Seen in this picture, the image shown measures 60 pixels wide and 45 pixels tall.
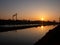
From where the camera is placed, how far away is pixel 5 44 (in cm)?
2286

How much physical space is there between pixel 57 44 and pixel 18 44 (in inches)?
286

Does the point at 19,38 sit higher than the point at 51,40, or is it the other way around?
the point at 51,40

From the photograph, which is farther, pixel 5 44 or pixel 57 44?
pixel 5 44

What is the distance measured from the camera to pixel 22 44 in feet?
75.8

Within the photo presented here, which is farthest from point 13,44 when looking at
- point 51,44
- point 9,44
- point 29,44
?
point 51,44

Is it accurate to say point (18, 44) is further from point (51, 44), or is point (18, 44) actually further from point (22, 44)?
point (51, 44)

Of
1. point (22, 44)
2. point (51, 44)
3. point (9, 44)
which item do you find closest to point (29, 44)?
point (22, 44)

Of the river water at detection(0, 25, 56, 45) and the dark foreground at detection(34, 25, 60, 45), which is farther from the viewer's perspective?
the river water at detection(0, 25, 56, 45)

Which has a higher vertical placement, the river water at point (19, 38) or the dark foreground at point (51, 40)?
the dark foreground at point (51, 40)

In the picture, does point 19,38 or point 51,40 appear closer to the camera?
point 51,40

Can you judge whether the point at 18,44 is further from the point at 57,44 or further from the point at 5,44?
the point at 57,44

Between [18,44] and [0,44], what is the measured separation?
99.9 inches

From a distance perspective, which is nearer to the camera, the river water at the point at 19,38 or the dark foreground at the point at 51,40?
the dark foreground at the point at 51,40

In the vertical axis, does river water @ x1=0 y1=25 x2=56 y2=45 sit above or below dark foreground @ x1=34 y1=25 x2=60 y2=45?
below
